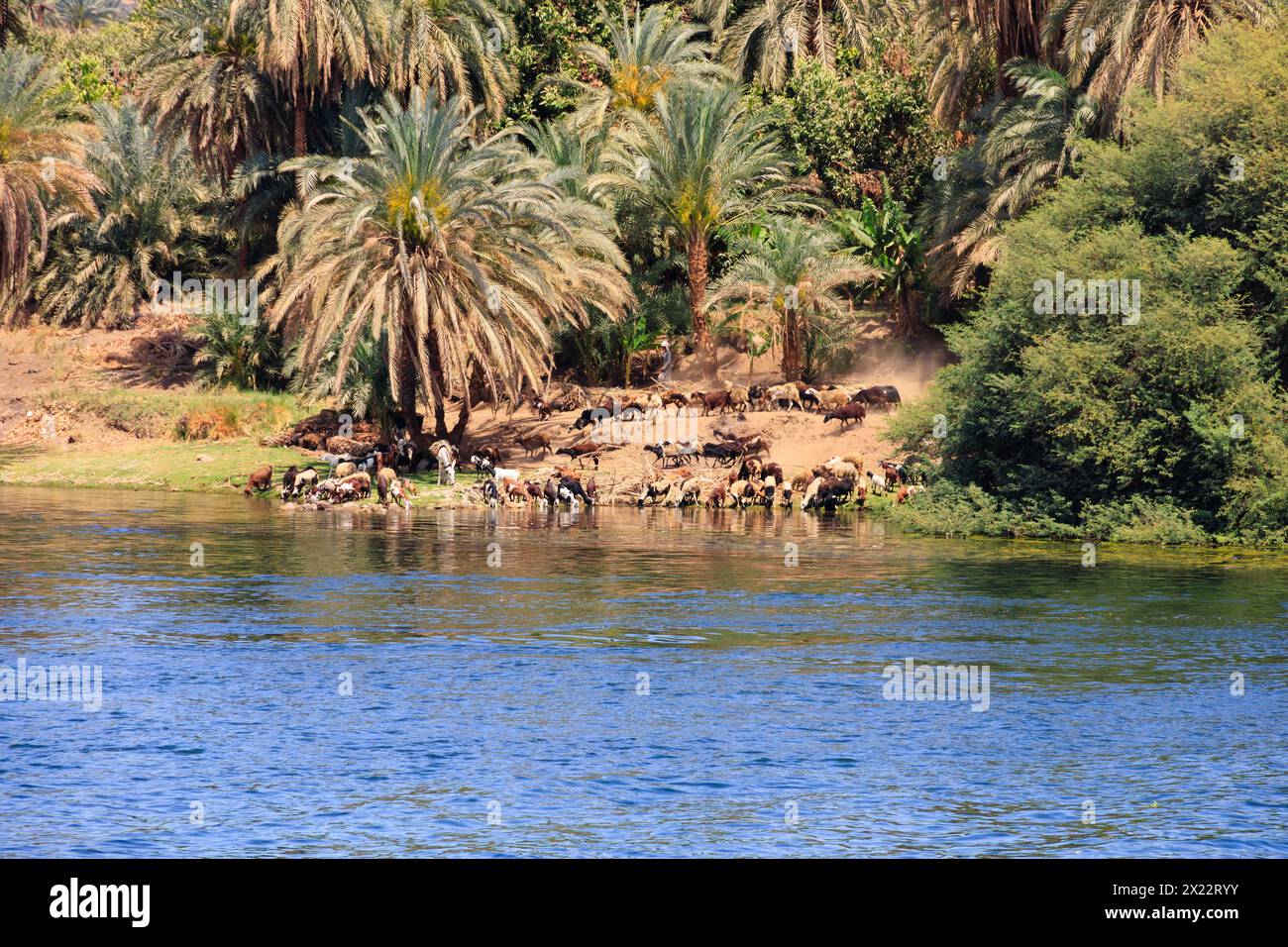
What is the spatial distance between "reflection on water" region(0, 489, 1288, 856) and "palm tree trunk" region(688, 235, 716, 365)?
20.5 m

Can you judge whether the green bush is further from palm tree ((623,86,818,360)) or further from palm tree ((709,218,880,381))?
palm tree ((623,86,818,360))

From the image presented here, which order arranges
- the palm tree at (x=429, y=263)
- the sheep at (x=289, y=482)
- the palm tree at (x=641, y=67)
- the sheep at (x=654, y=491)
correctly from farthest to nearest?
1. the palm tree at (x=641, y=67)
2. the sheep at (x=654, y=491)
3. the sheep at (x=289, y=482)
4. the palm tree at (x=429, y=263)

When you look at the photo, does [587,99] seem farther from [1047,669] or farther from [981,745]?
[981,745]

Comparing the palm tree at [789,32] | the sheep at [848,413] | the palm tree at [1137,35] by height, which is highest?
the palm tree at [789,32]

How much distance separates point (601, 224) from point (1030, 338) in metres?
14.9

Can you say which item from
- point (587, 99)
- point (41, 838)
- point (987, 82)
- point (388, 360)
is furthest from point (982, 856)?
point (587, 99)

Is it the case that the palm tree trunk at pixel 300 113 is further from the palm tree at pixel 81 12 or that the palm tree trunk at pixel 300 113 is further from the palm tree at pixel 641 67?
the palm tree at pixel 81 12

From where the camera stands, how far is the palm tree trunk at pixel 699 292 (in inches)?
1982

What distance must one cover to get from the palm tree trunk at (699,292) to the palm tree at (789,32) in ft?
32.7

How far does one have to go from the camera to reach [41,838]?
1241 centimetres

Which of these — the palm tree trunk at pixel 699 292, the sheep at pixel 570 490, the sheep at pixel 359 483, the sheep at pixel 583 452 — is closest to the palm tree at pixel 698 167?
the palm tree trunk at pixel 699 292

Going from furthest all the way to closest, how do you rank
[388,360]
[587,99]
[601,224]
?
1. [587,99]
2. [601,224]
3. [388,360]

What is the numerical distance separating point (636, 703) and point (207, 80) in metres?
38.4

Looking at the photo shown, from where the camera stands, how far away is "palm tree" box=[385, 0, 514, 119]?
5109 centimetres
